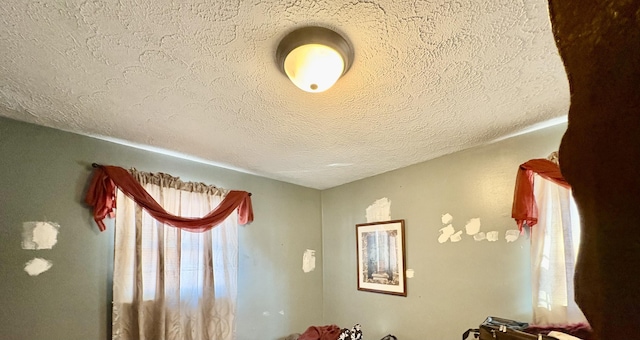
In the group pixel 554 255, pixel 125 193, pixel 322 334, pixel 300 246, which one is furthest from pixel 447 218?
pixel 125 193

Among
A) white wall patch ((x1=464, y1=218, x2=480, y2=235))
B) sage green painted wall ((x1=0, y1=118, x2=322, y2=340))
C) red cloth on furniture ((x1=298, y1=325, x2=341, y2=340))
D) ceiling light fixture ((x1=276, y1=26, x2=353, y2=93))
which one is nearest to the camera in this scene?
ceiling light fixture ((x1=276, y1=26, x2=353, y2=93))

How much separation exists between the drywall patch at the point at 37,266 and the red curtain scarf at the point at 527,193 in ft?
9.58

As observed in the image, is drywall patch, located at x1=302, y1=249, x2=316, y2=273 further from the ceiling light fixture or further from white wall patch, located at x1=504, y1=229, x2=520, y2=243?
the ceiling light fixture

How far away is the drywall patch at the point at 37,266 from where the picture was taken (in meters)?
2.23

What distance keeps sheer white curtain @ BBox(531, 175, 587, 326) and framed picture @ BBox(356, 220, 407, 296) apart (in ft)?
3.66

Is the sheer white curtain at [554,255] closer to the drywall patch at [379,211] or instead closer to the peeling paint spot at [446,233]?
the peeling paint spot at [446,233]

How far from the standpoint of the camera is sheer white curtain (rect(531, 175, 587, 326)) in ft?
7.29

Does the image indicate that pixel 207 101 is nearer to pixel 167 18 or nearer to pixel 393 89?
pixel 167 18

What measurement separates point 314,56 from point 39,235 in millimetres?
2057

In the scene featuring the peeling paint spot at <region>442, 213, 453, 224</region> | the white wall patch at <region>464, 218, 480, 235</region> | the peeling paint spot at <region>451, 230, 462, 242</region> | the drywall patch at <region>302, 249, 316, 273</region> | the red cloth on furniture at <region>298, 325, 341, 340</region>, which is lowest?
the red cloth on furniture at <region>298, 325, 341, 340</region>

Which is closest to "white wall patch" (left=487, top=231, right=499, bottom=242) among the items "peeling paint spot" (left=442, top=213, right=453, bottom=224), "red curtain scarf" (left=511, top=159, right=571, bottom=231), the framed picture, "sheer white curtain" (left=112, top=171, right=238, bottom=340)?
"red curtain scarf" (left=511, top=159, right=571, bottom=231)

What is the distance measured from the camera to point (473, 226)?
2.81 metres

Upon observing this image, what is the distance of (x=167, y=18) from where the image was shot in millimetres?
1330

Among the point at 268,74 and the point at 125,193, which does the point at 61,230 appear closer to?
the point at 125,193
